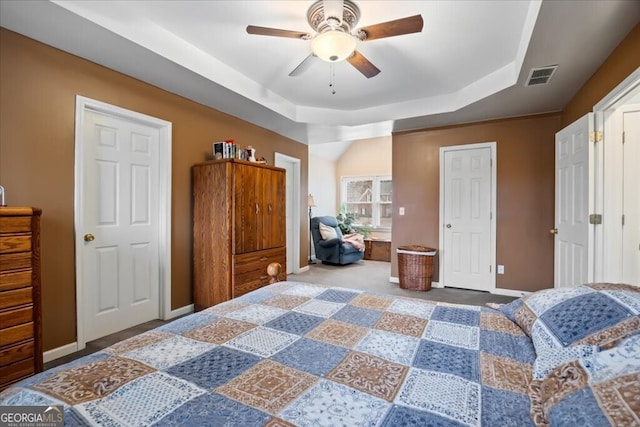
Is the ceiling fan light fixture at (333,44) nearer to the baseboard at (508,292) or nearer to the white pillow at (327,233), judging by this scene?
the baseboard at (508,292)

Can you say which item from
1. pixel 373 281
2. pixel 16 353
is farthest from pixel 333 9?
pixel 373 281

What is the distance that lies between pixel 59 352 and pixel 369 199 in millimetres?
6395

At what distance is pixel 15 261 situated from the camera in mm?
1740

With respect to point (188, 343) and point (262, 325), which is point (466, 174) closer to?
point (262, 325)

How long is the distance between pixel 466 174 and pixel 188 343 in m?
4.10

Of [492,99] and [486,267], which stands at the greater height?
[492,99]

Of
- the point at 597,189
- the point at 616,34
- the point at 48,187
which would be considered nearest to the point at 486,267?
the point at 597,189

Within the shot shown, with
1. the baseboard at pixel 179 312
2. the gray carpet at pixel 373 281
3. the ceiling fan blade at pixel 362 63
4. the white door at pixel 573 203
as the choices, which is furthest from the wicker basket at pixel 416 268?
the baseboard at pixel 179 312

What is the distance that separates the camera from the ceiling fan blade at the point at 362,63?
86.8 inches

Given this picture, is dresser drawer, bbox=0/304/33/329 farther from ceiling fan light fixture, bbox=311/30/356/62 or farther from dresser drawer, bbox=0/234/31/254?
ceiling fan light fixture, bbox=311/30/356/62

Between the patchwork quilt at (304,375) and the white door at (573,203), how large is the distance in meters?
1.76

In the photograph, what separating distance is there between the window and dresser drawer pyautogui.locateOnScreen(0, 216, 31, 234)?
20.7 feet

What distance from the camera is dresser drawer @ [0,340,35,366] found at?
66.6 inches

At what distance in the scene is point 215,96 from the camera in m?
3.24
